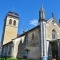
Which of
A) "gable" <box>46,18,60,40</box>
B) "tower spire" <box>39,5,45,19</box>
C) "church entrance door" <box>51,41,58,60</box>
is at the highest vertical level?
"tower spire" <box>39,5,45,19</box>

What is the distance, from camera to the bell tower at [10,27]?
50.3m

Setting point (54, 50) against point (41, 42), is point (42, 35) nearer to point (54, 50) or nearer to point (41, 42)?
point (41, 42)

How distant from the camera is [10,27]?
2058 inches

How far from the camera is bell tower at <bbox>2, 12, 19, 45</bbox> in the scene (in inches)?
1980

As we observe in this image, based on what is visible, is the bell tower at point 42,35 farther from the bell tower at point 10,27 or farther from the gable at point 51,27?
the bell tower at point 10,27

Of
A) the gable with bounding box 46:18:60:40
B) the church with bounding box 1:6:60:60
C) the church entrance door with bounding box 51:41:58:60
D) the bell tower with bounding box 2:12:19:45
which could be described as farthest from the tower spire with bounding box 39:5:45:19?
the bell tower with bounding box 2:12:19:45

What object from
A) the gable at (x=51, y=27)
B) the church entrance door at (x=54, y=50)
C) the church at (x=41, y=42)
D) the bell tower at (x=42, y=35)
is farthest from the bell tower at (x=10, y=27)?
the church entrance door at (x=54, y=50)

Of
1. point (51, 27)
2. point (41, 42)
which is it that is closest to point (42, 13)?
point (51, 27)

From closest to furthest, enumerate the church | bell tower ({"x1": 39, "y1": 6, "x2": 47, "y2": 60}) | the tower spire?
bell tower ({"x1": 39, "y1": 6, "x2": 47, "y2": 60}) → the church → the tower spire

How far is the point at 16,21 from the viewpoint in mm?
54781

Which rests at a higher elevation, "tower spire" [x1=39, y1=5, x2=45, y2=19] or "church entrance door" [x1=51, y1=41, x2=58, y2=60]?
"tower spire" [x1=39, y1=5, x2=45, y2=19]

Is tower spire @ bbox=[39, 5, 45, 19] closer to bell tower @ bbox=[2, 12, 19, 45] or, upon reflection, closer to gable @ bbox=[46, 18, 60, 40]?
gable @ bbox=[46, 18, 60, 40]

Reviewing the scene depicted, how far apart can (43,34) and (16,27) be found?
24894 millimetres

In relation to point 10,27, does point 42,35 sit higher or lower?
lower
